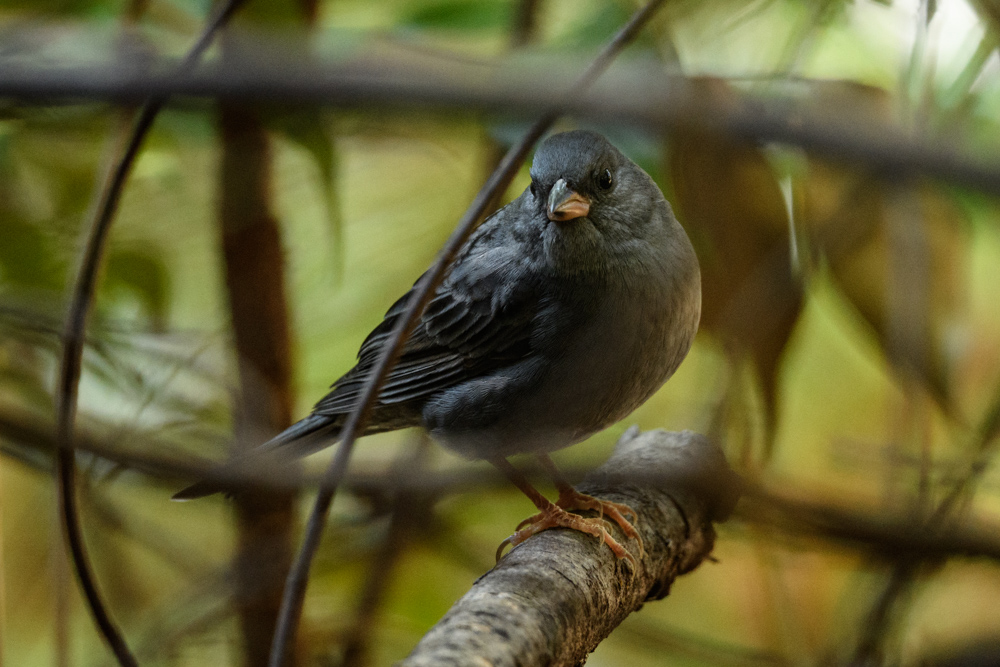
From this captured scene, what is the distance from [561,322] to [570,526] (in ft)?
1.47

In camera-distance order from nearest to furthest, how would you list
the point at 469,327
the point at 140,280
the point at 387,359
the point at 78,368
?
the point at 387,359, the point at 78,368, the point at 469,327, the point at 140,280

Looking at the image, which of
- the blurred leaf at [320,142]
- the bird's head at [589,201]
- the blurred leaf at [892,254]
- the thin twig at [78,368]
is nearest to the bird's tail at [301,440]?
the thin twig at [78,368]

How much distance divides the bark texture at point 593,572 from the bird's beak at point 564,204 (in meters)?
0.49

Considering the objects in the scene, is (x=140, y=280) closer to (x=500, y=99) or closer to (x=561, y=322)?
(x=561, y=322)

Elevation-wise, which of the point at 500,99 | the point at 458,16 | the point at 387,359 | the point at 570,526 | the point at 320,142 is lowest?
the point at 570,526

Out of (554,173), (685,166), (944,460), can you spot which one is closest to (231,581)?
(554,173)

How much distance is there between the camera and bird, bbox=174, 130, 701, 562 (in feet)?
5.70

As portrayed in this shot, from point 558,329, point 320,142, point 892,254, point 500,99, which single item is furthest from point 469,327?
point 500,99

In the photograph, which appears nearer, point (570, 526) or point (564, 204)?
point (564, 204)

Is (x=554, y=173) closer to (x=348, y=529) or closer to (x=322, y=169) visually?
(x=322, y=169)

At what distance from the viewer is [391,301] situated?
2.16m

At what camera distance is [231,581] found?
228 cm

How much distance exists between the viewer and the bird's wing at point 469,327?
187 cm

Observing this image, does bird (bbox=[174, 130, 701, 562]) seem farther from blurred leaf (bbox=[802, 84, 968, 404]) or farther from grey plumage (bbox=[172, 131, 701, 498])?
blurred leaf (bbox=[802, 84, 968, 404])
